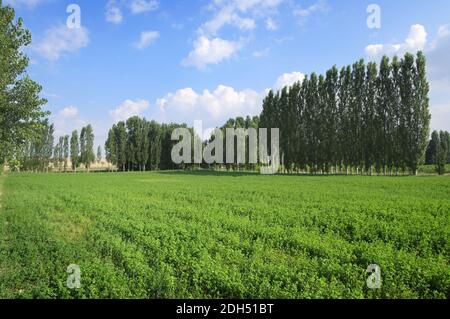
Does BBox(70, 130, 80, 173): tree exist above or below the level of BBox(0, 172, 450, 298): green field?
above

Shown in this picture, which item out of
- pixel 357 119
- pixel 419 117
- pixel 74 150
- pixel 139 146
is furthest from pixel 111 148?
pixel 419 117

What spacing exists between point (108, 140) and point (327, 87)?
72927 mm

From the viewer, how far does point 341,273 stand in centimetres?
740

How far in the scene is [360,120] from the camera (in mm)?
54938

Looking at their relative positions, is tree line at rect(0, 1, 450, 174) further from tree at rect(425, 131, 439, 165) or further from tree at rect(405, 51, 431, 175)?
tree at rect(425, 131, 439, 165)

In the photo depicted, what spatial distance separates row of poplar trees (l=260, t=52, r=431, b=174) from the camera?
163 feet

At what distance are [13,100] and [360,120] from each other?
48.8m

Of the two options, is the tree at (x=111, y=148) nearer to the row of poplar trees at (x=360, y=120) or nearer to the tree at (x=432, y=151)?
the row of poplar trees at (x=360, y=120)

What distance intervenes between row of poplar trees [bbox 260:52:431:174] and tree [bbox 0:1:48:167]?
45.8m

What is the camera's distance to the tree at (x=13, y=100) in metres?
19.7

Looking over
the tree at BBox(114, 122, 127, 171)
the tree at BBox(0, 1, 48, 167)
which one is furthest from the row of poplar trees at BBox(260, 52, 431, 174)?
the tree at BBox(114, 122, 127, 171)

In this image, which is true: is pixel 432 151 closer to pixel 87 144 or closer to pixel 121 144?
pixel 121 144

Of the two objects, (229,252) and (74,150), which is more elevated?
(74,150)
